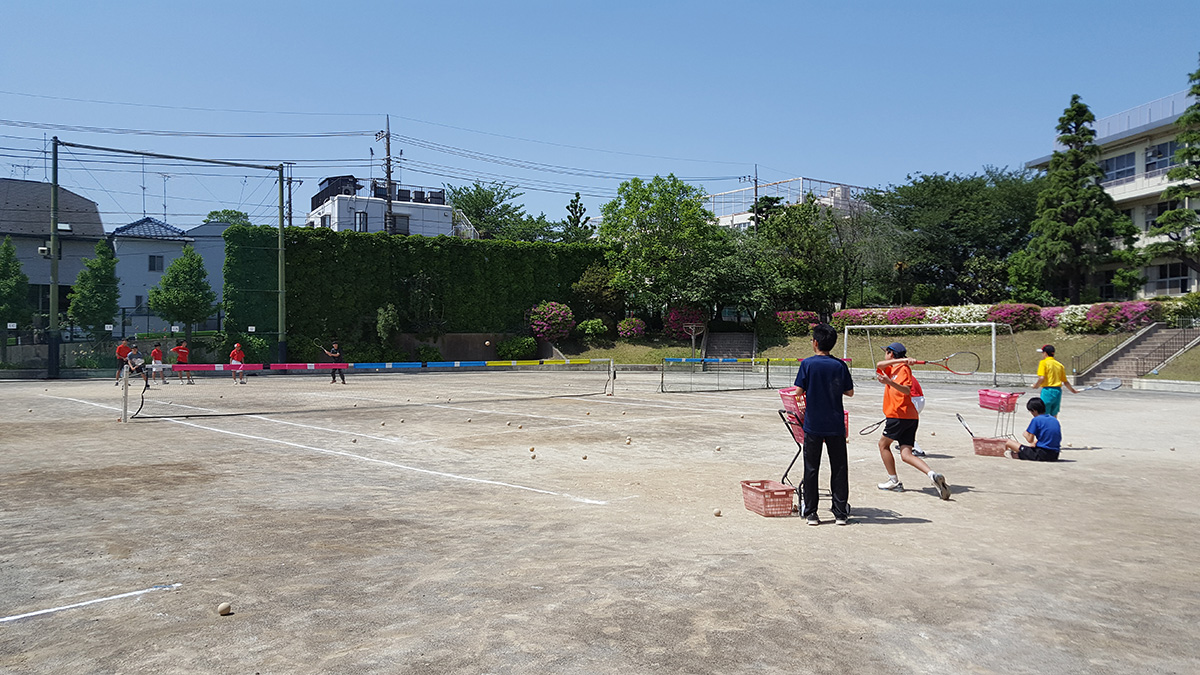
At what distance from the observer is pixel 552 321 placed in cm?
5394

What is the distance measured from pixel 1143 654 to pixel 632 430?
38.1 feet

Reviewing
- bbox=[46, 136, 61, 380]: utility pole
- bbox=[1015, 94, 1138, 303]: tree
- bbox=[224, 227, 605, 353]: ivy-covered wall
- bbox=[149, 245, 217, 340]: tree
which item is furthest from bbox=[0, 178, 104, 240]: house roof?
bbox=[1015, 94, 1138, 303]: tree

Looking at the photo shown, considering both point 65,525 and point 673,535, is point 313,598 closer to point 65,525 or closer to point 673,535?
point 673,535

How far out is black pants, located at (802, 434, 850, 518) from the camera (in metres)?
7.56

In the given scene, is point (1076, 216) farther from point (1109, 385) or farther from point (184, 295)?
point (184, 295)

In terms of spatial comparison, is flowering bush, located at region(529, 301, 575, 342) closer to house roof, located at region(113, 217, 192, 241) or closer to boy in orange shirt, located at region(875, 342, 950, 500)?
house roof, located at region(113, 217, 192, 241)

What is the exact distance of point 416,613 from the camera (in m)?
4.97

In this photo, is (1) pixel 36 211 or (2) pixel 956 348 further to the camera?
(1) pixel 36 211

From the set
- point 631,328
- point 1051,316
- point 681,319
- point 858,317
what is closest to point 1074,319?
point 1051,316

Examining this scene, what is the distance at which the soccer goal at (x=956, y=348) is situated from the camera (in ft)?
119

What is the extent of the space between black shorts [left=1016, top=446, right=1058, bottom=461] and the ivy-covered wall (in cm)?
4283

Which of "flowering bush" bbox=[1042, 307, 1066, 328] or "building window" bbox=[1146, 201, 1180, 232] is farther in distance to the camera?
"building window" bbox=[1146, 201, 1180, 232]

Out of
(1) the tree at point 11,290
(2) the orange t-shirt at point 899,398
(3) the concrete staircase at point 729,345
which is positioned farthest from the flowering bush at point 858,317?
(1) the tree at point 11,290

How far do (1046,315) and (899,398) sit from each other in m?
40.0
